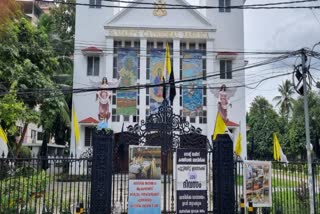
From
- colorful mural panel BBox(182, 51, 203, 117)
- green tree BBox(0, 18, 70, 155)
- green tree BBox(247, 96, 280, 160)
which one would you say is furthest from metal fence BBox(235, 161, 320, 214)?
green tree BBox(247, 96, 280, 160)

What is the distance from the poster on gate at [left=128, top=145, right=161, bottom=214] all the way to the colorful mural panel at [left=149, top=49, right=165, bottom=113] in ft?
52.5

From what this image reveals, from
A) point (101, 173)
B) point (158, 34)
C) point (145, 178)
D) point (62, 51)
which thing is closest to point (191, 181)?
point (145, 178)

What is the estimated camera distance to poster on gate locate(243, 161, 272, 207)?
413 inches

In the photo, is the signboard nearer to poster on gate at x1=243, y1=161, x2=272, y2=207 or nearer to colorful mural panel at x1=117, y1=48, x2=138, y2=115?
poster on gate at x1=243, y1=161, x2=272, y2=207

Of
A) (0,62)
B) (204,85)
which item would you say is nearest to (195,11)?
(204,85)

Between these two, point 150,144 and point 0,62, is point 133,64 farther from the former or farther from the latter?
point 150,144

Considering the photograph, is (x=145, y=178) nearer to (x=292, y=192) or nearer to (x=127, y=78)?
(x=292, y=192)

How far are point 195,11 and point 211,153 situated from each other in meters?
17.7

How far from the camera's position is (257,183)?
34.8ft

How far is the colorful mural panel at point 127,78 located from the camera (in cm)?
2598

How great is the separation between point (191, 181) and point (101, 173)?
238 cm

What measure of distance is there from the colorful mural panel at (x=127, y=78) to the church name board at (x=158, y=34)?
114cm

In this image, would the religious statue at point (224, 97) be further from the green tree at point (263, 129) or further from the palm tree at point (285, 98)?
the palm tree at point (285, 98)

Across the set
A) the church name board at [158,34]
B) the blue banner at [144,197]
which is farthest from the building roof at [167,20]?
the blue banner at [144,197]
